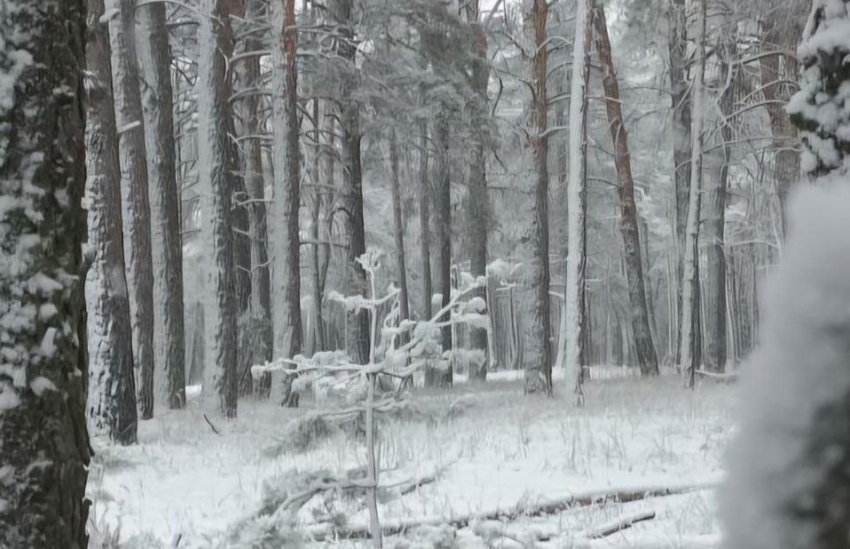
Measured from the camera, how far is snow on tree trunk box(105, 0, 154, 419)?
11398 millimetres

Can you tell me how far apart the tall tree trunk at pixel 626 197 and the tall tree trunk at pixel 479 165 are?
8.34 ft

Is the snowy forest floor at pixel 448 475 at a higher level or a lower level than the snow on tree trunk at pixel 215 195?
lower

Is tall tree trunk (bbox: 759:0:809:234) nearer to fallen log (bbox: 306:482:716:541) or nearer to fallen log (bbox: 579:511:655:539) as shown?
fallen log (bbox: 306:482:716:541)

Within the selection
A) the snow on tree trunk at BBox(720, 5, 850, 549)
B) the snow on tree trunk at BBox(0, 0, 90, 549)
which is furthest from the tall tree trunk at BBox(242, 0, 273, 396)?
the snow on tree trunk at BBox(720, 5, 850, 549)

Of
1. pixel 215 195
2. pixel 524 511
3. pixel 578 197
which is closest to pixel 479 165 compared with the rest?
pixel 578 197

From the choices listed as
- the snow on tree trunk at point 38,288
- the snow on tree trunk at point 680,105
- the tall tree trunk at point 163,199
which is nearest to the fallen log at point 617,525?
the snow on tree trunk at point 38,288

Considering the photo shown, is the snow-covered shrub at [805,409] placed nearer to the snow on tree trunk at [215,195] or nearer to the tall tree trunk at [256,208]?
the snow on tree trunk at [215,195]

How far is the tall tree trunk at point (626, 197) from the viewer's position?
18.2 meters

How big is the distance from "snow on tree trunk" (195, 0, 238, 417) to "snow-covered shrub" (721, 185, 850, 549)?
1296 cm

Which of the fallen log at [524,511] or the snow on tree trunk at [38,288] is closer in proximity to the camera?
the snow on tree trunk at [38,288]

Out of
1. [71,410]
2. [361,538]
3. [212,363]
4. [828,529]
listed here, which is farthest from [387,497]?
[212,363]

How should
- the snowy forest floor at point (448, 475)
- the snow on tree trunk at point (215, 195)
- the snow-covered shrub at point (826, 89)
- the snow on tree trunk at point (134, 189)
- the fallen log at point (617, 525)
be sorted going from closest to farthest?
the snow-covered shrub at point (826, 89) < the snowy forest floor at point (448, 475) < the fallen log at point (617, 525) < the snow on tree trunk at point (134, 189) < the snow on tree trunk at point (215, 195)

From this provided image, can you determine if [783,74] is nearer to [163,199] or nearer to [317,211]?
[163,199]

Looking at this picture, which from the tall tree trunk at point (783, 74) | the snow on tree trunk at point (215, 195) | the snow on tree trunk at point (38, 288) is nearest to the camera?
the snow on tree trunk at point (38, 288)
